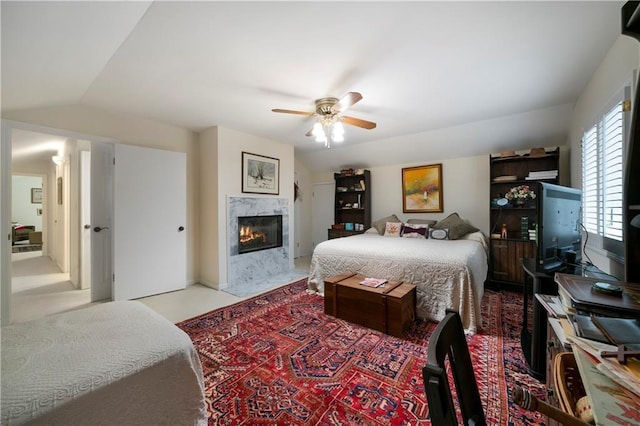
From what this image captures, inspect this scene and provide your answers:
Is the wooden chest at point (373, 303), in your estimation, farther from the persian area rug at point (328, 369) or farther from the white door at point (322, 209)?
the white door at point (322, 209)

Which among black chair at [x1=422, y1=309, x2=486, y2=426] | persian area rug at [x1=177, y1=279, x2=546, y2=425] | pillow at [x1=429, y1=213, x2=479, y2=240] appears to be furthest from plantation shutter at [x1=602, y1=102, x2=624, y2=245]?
pillow at [x1=429, y1=213, x2=479, y2=240]

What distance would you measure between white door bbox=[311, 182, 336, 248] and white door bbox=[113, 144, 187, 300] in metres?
3.23

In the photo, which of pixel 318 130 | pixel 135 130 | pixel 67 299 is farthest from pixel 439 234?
pixel 67 299

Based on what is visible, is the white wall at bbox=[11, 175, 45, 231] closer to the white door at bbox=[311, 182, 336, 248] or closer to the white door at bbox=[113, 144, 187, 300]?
the white door at bbox=[113, 144, 187, 300]

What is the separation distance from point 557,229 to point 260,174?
3861 millimetres

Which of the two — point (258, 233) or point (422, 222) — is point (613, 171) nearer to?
point (422, 222)

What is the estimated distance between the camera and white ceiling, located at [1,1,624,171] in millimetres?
1561

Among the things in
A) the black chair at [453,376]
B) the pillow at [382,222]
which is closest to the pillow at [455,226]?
the pillow at [382,222]

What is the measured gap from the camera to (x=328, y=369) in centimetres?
187

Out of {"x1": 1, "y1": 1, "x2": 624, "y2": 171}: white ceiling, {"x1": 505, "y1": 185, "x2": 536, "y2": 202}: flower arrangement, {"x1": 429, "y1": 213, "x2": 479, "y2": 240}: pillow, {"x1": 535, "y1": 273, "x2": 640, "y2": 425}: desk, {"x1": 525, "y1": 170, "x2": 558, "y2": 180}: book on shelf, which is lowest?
{"x1": 535, "y1": 273, "x2": 640, "y2": 425}: desk

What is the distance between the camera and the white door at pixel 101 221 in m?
3.27

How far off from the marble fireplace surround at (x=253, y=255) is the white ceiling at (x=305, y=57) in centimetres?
142

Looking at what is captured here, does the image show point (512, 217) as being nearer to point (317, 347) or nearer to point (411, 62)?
point (411, 62)

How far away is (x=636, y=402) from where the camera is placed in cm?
55
